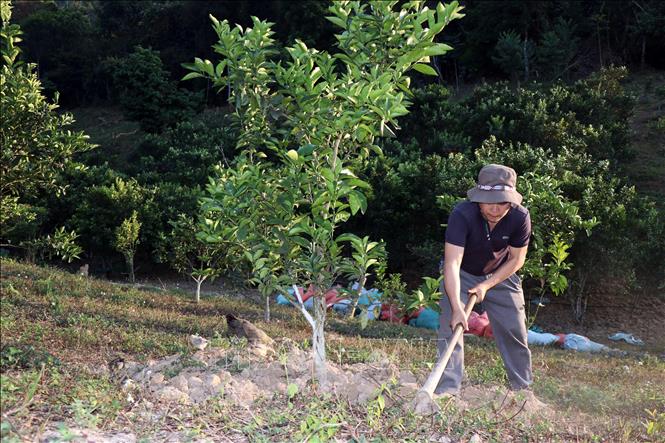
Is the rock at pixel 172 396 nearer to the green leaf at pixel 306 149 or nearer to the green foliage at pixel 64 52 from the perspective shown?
the green leaf at pixel 306 149

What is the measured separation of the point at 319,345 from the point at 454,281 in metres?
1.30

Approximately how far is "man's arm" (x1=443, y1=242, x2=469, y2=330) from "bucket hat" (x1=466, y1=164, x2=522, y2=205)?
18.0 inches

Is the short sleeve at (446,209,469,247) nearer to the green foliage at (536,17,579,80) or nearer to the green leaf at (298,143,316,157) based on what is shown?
the green leaf at (298,143,316,157)

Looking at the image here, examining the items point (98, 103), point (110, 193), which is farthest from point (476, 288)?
point (98, 103)

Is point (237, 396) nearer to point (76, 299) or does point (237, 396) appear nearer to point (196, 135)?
point (76, 299)

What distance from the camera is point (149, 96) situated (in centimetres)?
3750

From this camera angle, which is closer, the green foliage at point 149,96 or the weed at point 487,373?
the weed at point 487,373

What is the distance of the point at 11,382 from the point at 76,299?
17.2 feet

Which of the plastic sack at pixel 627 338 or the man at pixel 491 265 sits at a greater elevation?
the man at pixel 491 265

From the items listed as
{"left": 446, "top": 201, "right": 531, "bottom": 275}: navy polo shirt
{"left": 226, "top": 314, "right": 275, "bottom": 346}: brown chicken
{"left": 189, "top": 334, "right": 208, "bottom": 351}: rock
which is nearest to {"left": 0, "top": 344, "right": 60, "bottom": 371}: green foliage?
{"left": 189, "top": 334, "right": 208, "bottom": 351}: rock

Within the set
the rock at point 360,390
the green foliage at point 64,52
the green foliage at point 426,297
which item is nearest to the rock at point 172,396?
the rock at point 360,390

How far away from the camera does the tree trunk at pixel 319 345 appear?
5.57 metres

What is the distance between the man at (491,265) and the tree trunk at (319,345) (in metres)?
0.96

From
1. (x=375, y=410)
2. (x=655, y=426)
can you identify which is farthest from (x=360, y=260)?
(x=655, y=426)
